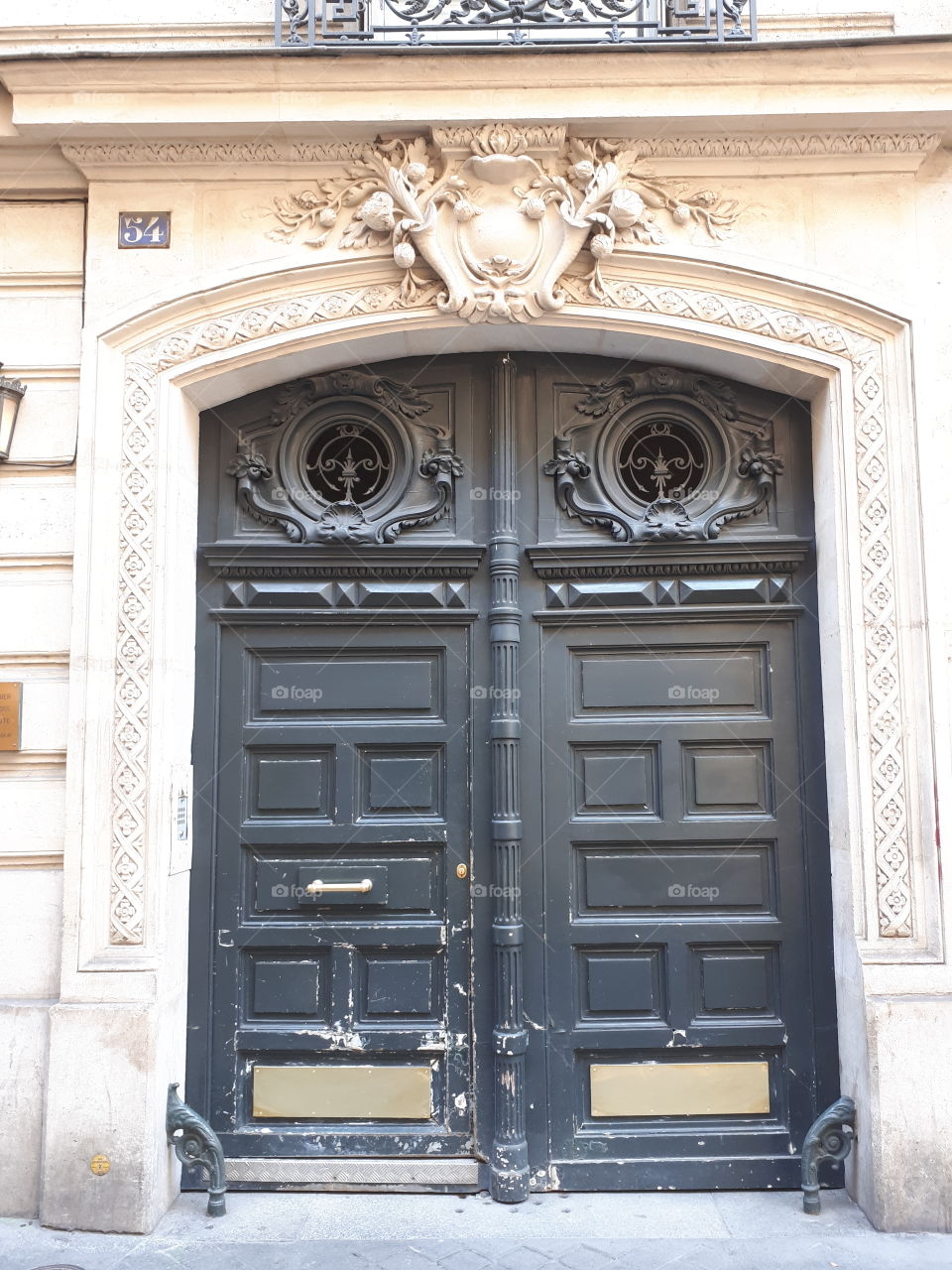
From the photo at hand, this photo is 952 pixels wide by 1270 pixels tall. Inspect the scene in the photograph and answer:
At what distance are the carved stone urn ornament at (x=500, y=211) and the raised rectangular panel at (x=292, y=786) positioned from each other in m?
2.29

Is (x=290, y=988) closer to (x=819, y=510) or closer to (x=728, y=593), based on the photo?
(x=728, y=593)

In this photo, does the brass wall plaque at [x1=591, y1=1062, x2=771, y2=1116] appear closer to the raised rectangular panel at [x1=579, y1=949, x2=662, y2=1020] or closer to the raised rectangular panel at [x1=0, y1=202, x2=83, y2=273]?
the raised rectangular panel at [x1=579, y1=949, x2=662, y2=1020]

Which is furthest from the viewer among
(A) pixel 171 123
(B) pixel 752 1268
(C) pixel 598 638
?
(C) pixel 598 638

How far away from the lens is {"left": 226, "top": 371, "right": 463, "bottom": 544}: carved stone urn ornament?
4859 millimetres

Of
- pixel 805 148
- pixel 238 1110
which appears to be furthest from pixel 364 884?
pixel 805 148

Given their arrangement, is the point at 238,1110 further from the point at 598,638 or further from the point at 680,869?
the point at 598,638

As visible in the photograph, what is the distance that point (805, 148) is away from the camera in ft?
15.1

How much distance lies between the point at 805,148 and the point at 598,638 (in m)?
2.51

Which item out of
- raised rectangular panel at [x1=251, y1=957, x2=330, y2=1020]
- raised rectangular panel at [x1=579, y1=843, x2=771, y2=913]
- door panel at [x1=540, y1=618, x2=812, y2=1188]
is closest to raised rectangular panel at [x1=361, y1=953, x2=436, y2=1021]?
raised rectangular panel at [x1=251, y1=957, x2=330, y2=1020]

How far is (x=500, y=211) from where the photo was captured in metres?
4.60

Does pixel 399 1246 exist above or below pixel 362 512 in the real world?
below

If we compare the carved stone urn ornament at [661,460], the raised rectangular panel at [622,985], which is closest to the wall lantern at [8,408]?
the carved stone urn ornament at [661,460]

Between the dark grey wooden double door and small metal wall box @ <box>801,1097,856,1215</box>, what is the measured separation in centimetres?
25

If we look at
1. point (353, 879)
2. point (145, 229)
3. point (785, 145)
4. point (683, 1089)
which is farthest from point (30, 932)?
point (785, 145)
